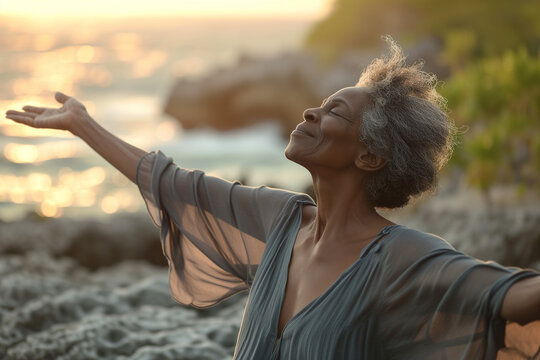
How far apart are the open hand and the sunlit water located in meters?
1.79

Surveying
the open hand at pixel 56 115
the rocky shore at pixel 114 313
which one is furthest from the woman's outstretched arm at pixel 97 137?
the rocky shore at pixel 114 313

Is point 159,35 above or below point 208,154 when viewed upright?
above

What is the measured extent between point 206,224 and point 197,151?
2868 centimetres

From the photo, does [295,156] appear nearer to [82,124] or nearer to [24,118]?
[82,124]

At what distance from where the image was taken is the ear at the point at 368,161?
2.49 metres

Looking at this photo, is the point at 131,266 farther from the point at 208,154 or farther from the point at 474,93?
the point at 208,154

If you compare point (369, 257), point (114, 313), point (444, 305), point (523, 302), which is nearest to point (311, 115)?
point (369, 257)

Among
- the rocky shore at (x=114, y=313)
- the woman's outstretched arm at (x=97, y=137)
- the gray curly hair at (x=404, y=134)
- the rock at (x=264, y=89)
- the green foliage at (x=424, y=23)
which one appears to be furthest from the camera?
the green foliage at (x=424, y=23)

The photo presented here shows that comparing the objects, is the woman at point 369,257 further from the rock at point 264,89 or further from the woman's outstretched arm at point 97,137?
the rock at point 264,89

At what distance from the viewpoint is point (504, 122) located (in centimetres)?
1186

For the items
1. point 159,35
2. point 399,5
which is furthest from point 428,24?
point 159,35

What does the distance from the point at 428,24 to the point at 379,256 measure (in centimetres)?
3386

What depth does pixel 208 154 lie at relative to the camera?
3117cm

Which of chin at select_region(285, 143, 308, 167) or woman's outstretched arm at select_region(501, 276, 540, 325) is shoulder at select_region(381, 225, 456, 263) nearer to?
woman's outstretched arm at select_region(501, 276, 540, 325)
